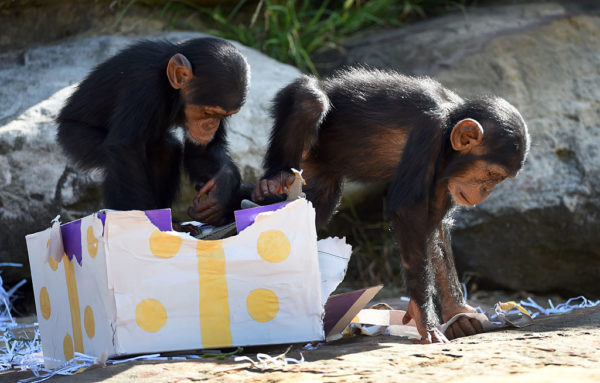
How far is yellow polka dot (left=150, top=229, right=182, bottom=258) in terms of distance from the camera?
252 cm

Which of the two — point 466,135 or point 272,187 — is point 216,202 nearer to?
point 272,187

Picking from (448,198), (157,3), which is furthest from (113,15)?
(448,198)

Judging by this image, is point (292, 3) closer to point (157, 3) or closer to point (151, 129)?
point (157, 3)

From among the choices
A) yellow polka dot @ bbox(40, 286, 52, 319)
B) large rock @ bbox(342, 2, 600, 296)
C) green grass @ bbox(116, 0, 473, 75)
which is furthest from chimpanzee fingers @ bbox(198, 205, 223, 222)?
green grass @ bbox(116, 0, 473, 75)

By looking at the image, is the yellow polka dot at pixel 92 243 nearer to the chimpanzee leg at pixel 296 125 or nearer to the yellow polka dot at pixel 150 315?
the yellow polka dot at pixel 150 315

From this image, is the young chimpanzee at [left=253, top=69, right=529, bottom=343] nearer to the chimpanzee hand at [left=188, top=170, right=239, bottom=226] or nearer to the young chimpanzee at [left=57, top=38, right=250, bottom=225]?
the chimpanzee hand at [left=188, top=170, right=239, bottom=226]

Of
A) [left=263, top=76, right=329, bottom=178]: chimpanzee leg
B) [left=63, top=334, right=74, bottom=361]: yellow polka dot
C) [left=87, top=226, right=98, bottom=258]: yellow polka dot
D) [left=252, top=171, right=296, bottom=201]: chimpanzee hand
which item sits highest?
[left=263, top=76, right=329, bottom=178]: chimpanzee leg

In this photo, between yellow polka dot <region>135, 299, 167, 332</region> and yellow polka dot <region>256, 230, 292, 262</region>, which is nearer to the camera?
yellow polka dot <region>135, 299, 167, 332</region>

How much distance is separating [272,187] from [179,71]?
709 millimetres

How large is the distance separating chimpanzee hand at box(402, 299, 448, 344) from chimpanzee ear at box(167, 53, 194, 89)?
1.49 meters

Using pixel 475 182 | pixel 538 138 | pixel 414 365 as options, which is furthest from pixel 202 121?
pixel 538 138

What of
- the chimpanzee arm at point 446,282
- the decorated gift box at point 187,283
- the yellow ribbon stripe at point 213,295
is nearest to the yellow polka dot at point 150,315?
the decorated gift box at point 187,283

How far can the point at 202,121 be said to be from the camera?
3.52m

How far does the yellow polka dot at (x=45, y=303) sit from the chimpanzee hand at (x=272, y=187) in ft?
3.37
